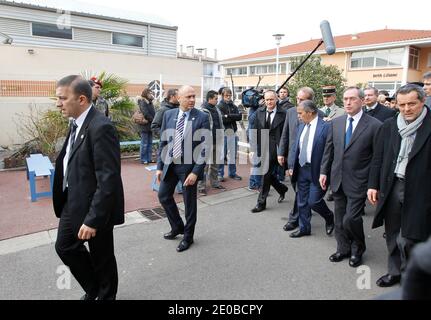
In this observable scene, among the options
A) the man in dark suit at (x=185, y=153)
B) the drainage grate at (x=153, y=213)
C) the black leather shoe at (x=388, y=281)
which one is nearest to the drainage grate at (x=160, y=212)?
the drainage grate at (x=153, y=213)

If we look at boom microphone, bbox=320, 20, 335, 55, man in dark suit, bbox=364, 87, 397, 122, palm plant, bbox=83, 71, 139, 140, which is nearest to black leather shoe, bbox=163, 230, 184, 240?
man in dark suit, bbox=364, 87, 397, 122

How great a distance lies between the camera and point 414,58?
27.2 meters

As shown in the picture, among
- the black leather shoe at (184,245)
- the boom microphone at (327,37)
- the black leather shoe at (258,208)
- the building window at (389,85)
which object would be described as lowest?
the black leather shoe at (184,245)

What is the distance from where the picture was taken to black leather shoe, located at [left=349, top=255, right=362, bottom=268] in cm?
377

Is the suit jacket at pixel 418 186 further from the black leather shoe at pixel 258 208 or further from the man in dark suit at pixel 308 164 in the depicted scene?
the black leather shoe at pixel 258 208

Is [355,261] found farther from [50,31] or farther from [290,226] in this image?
[50,31]

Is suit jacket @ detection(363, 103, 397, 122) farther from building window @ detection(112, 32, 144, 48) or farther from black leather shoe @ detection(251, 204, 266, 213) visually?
building window @ detection(112, 32, 144, 48)

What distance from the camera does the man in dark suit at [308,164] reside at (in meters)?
4.38

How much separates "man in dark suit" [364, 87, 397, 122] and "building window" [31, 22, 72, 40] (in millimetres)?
13162

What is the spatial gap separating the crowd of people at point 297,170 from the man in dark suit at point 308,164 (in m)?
0.01

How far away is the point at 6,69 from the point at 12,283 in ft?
32.4
